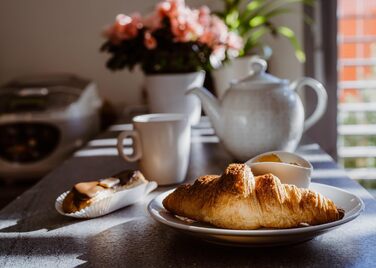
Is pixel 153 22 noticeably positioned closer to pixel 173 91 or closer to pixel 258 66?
pixel 173 91

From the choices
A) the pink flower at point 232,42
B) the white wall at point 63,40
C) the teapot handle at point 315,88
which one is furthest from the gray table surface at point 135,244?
the white wall at point 63,40

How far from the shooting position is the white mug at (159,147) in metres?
1.04

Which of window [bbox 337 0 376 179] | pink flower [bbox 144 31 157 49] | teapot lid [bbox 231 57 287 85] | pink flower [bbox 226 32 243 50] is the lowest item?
window [bbox 337 0 376 179]

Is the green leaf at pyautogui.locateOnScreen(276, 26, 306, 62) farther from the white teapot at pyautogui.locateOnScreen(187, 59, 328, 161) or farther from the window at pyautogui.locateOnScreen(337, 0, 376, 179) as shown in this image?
the white teapot at pyautogui.locateOnScreen(187, 59, 328, 161)

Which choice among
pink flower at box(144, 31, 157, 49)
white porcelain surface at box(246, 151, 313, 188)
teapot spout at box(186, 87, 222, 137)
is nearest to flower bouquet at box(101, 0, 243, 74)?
pink flower at box(144, 31, 157, 49)

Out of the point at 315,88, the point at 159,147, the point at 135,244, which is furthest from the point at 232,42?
the point at 135,244

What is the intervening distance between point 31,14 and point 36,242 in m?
2.05

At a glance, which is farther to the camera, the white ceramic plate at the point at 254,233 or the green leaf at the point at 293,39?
the green leaf at the point at 293,39

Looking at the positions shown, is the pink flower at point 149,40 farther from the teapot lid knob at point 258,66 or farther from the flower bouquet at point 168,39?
the teapot lid knob at point 258,66

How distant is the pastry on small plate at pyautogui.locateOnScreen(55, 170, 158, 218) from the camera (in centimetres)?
82

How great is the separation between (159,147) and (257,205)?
0.42 meters

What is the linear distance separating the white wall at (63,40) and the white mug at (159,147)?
1.60 m

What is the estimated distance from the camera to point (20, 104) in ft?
6.97

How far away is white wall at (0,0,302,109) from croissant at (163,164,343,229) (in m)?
2.00
